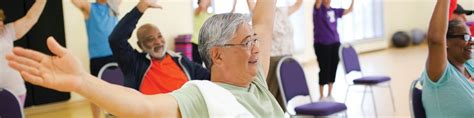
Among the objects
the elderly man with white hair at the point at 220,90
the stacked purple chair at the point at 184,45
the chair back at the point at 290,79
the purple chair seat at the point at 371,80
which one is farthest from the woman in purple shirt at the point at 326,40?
the elderly man with white hair at the point at 220,90

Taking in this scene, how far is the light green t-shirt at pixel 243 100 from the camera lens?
133cm

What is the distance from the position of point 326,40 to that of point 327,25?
0.49 ft

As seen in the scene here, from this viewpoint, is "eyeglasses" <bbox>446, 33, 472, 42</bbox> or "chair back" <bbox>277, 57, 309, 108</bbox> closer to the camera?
"eyeglasses" <bbox>446, 33, 472, 42</bbox>

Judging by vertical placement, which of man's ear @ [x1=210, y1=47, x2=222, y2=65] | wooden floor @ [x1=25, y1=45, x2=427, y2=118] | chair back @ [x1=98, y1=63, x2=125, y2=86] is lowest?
wooden floor @ [x1=25, y1=45, x2=427, y2=118]

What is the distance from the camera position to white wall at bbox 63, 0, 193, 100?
5777 mm

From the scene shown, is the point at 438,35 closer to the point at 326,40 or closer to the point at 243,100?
the point at 243,100

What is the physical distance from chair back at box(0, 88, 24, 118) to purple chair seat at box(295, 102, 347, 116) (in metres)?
1.67

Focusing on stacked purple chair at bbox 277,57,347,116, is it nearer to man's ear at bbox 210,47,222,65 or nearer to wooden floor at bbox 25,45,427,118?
wooden floor at bbox 25,45,427,118

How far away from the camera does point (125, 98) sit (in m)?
1.11

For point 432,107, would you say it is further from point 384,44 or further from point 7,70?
point 384,44

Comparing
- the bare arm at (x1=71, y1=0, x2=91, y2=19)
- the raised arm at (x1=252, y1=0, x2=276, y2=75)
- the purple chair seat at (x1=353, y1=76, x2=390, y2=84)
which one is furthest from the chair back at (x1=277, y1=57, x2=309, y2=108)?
the bare arm at (x1=71, y1=0, x2=91, y2=19)

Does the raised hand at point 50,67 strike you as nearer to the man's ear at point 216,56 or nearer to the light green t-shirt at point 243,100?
the light green t-shirt at point 243,100

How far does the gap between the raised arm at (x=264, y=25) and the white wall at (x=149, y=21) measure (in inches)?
158

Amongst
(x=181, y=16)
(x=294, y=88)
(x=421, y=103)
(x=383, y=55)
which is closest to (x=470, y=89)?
(x=421, y=103)
